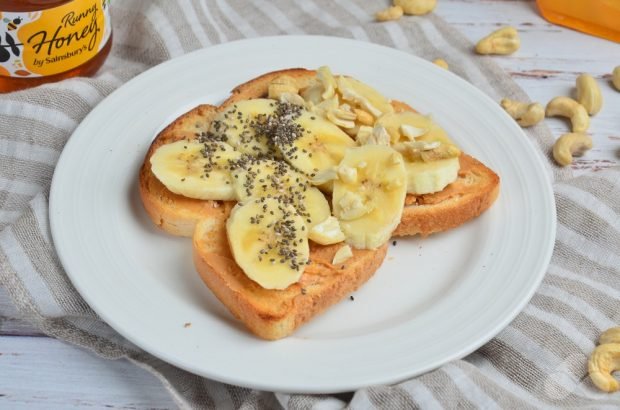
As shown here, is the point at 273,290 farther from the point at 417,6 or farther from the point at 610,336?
the point at 417,6

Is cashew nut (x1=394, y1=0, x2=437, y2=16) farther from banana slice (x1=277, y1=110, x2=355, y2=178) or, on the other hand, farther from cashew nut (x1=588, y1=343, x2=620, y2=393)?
cashew nut (x1=588, y1=343, x2=620, y2=393)

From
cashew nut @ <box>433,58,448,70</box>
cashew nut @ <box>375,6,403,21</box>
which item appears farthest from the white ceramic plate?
cashew nut @ <box>375,6,403,21</box>

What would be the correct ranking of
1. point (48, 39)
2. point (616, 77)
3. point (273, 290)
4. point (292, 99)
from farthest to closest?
point (616, 77) < point (48, 39) < point (292, 99) < point (273, 290)

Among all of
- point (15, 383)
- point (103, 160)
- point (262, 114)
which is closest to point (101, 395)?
point (15, 383)

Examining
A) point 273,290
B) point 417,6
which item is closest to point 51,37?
point 273,290

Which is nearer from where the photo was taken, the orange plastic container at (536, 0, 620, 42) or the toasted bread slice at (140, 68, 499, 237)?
the toasted bread slice at (140, 68, 499, 237)

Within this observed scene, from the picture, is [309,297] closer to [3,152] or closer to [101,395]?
[101,395]
